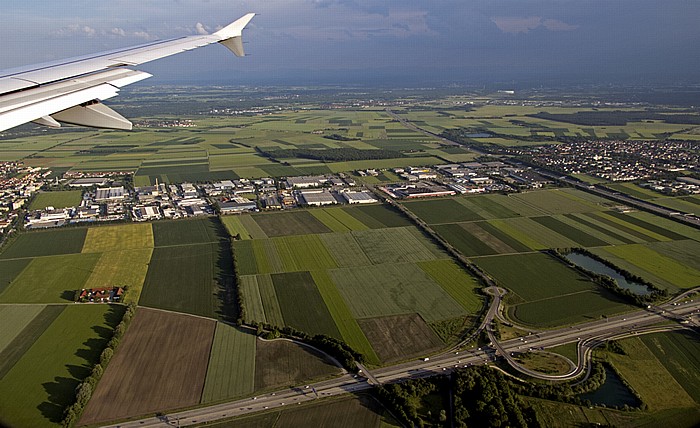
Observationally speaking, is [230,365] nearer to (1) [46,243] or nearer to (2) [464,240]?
(2) [464,240]

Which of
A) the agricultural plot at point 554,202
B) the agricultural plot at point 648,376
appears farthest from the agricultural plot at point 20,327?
the agricultural plot at point 554,202

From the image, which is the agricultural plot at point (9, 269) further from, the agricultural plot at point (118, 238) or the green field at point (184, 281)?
the green field at point (184, 281)

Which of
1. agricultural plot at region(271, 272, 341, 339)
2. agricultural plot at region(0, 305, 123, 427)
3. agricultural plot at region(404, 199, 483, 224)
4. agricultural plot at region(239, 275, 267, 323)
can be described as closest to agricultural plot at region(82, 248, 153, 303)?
agricultural plot at region(0, 305, 123, 427)

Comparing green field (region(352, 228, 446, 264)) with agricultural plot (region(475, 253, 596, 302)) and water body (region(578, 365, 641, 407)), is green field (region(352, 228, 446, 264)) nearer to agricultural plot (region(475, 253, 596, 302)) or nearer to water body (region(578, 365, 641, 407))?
agricultural plot (region(475, 253, 596, 302))

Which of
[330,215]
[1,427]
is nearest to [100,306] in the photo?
→ [1,427]

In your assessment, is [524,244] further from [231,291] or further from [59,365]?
[59,365]

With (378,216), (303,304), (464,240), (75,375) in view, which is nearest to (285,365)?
(303,304)

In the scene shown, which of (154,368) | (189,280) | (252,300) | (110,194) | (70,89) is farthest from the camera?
(110,194)
